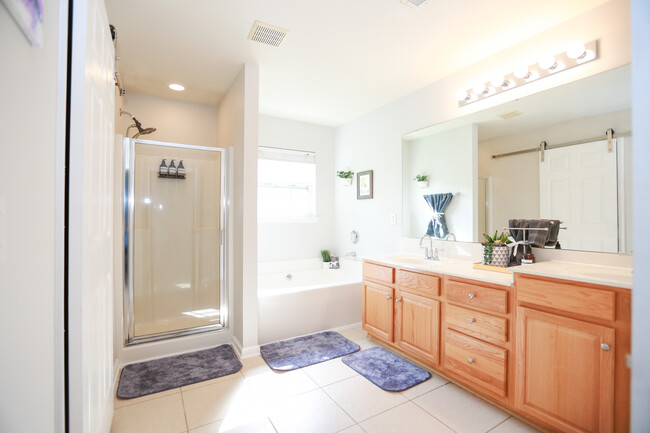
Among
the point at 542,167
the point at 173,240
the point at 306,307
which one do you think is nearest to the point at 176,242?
the point at 173,240

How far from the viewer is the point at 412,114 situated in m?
3.13

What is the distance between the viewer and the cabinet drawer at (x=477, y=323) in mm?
1805

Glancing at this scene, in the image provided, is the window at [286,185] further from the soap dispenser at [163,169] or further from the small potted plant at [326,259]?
the soap dispenser at [163,169]

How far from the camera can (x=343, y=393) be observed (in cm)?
205

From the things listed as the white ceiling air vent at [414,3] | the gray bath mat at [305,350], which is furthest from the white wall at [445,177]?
the gray bath mat at [305,350]

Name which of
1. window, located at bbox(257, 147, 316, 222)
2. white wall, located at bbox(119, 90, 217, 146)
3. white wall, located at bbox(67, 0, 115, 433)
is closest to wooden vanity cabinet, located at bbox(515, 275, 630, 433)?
white wall, located at bbox(67, 0, 115, 433)

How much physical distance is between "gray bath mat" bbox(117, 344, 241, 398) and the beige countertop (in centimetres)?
163

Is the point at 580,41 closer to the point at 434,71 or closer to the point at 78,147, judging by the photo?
the point at 434,71

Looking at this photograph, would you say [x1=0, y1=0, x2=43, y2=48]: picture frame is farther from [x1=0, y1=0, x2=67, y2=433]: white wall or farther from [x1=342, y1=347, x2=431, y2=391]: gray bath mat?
[x1=342, y1=347, x2=431, y2=391]: gray bath mat

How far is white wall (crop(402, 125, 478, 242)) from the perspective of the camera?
8.53 ft

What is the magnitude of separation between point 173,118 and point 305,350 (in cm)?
292

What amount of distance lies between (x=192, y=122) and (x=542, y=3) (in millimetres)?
3391

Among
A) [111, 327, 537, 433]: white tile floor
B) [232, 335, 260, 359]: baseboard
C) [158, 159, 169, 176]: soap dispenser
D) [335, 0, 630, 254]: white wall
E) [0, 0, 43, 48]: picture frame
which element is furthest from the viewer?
[158, 159, 169, 176]: soap dispenser

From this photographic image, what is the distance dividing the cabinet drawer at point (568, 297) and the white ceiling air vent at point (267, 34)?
7.50ft
